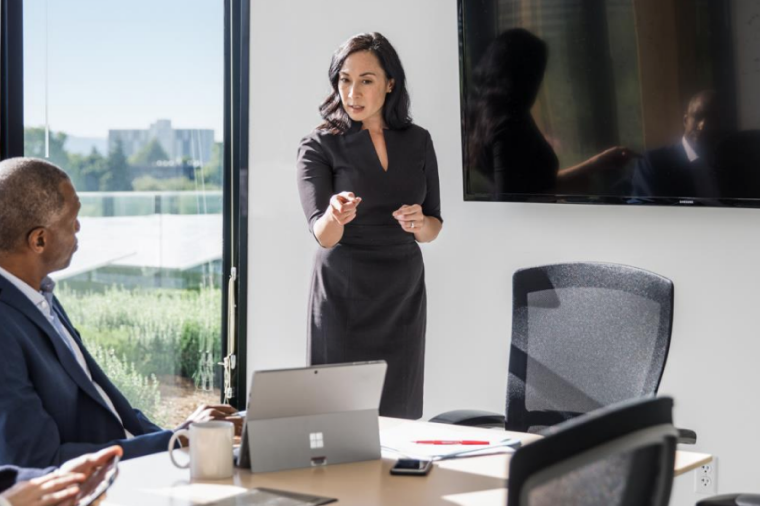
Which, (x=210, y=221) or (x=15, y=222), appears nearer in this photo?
(x=15, y=222)

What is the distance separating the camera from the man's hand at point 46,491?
168 centimetres

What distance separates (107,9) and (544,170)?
1.97 metres

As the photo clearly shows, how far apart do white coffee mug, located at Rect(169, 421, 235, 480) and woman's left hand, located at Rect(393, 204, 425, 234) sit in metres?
1.37

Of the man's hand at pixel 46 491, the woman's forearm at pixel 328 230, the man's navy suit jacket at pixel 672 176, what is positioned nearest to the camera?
the man's hand at pixel 46 491

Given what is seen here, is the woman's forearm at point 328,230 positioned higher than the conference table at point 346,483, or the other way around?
the woman's forearm at point 328,230

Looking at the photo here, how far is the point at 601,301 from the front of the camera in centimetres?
261

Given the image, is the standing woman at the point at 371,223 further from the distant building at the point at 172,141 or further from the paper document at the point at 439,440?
the distant building at the point at 172,141

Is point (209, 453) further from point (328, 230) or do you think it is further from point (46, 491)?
point (328, 230)

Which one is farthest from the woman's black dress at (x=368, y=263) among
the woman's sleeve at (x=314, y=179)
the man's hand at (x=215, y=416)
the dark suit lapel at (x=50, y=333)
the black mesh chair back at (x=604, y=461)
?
the black mesh chair back at (x=604, y=461)

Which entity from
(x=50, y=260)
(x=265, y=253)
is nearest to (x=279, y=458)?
(x=50, y=260)

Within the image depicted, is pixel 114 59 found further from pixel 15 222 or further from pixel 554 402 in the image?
pixel 554 402

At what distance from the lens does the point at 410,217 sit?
3107mm

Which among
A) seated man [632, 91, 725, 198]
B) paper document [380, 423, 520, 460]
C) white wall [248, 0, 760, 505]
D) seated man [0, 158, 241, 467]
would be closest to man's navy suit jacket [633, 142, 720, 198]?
seated man [632, 91, 725, 198]

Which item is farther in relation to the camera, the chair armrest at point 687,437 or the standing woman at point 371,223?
the standing woman at point 371,223
